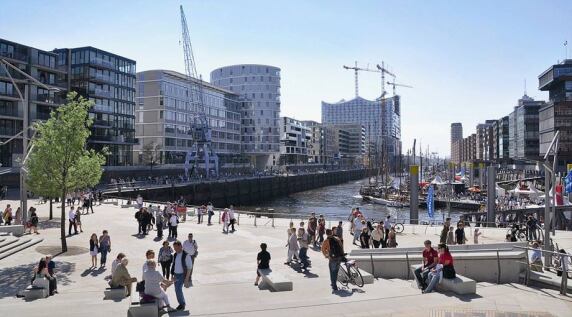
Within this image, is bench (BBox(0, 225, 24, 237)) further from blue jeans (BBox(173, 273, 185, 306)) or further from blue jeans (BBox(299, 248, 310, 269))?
blue jeans (BBox(173, 273, 185, 306))

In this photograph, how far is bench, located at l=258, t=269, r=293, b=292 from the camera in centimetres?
1242

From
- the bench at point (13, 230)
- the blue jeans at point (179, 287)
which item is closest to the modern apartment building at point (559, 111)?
the bench at point (13, 230)

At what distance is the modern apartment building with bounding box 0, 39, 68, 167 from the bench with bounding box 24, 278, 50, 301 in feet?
169

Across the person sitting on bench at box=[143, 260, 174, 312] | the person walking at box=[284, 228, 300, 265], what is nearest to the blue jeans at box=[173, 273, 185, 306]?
the person sitting on bench at box=[143, 260, 174, 312]

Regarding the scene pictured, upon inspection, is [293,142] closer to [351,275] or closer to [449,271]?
[351,275]

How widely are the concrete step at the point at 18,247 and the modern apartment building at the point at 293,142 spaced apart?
467ft

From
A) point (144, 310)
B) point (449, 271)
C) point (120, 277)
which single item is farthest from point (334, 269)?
point (120, 277)

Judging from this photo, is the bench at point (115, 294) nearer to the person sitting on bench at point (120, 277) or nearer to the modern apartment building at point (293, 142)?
the person sitting on bench at point (120, 277)

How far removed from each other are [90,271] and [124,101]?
3039 inches

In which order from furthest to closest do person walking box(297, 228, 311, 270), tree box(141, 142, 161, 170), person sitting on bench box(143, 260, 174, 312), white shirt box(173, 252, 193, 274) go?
tree box(141, 142, 161, 170) → person walking box(297, 228, 311, 270) → white shirt box(173, 252, 193, 274) → person sitting on bench box(143, 260, 174, 312)

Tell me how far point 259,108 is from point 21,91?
88.5 metres

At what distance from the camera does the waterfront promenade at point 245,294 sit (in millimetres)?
10422

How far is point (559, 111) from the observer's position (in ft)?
305

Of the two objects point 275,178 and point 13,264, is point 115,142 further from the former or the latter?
point 13,264
